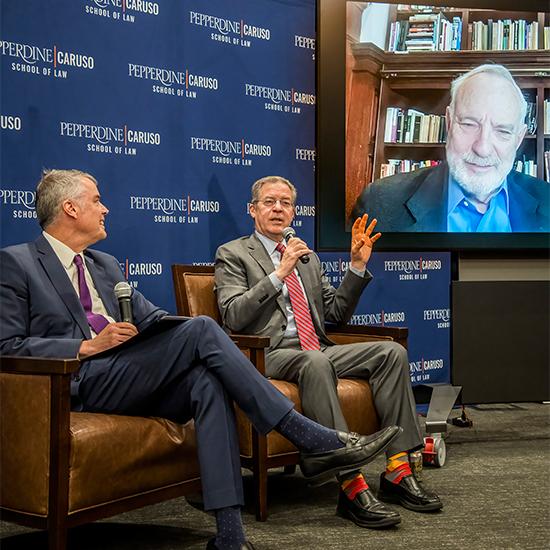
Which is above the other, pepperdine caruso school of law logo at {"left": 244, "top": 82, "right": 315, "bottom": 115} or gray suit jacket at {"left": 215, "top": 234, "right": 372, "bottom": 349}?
pepperdine caruso school of law logo at {"left": 244, "top": 82, "right": 315, "bottom": 115}

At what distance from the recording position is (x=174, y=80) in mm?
4176

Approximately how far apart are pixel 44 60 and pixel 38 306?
1463mm

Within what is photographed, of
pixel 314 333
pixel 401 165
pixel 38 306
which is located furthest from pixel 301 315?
pixel 401 165

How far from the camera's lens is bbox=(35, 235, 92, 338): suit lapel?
106 inches

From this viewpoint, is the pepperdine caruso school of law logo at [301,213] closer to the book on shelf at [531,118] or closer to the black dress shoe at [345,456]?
the book on shelf at [531,118]

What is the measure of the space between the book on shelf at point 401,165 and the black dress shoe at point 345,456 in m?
2.54

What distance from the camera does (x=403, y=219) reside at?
16.5ft

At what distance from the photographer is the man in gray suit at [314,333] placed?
3014 mm

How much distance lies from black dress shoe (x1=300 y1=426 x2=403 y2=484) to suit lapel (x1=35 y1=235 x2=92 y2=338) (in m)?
0.83

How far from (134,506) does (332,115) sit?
2906mm

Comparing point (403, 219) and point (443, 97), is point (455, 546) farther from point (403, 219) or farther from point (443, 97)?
point (443, 97)

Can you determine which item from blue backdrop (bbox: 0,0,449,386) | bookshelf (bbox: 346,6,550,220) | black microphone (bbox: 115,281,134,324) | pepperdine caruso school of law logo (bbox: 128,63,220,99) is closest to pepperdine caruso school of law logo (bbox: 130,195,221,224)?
blue backdrop (bbox: 0,0,449,386)


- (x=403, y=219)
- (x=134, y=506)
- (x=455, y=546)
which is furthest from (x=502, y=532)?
(x=403, y=219)

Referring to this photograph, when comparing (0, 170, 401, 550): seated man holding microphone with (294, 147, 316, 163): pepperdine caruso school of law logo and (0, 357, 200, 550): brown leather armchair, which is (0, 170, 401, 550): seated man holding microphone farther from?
(294, 147, 316, 163): pepperdine caruso school of law logo
